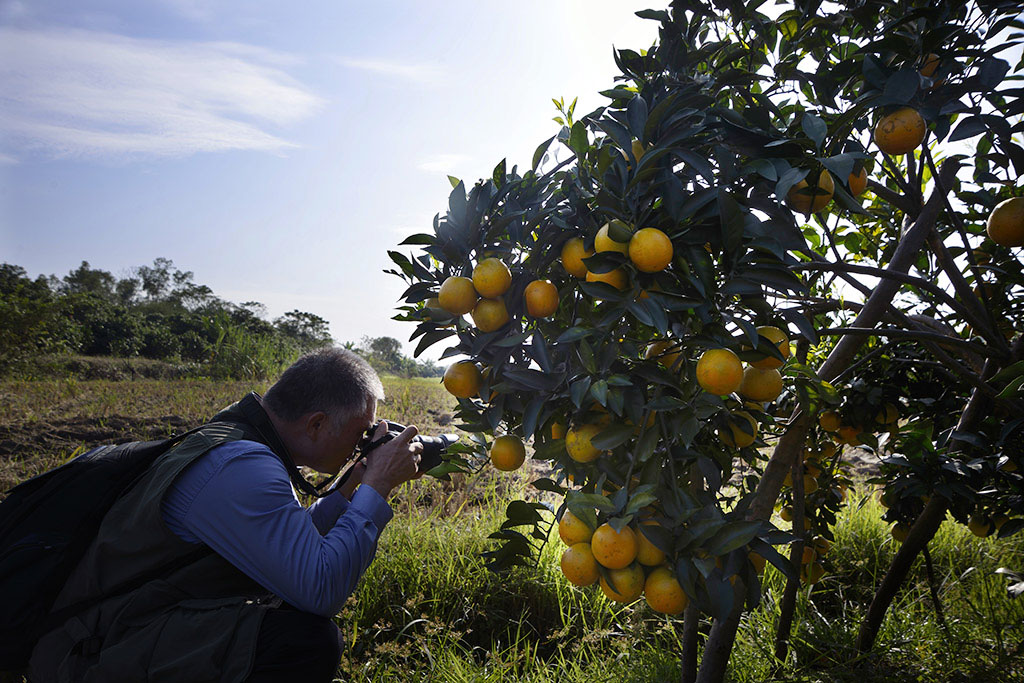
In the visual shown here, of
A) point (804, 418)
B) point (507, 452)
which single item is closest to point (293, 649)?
point (507, 452)

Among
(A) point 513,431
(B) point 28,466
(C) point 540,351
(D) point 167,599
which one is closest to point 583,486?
(A) point 513,431

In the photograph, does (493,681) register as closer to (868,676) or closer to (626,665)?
(626,665)

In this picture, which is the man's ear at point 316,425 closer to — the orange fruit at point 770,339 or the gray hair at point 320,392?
the gray hair at point 320,392

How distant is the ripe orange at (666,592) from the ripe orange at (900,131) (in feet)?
2.53

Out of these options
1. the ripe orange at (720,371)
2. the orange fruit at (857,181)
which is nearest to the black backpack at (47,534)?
the ripe orange at (720,371)

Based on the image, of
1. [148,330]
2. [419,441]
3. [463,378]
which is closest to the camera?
[463,378]

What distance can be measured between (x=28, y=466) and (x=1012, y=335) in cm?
493

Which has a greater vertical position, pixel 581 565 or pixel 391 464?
pixel 581 565

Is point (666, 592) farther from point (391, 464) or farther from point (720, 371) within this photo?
point (391, 464)

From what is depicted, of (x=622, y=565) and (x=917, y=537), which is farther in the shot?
(x=917, y=537)

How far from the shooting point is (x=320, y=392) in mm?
1751

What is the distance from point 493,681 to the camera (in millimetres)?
1867

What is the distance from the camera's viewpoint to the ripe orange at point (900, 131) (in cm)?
94

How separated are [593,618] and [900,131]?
2.14 m
